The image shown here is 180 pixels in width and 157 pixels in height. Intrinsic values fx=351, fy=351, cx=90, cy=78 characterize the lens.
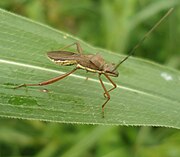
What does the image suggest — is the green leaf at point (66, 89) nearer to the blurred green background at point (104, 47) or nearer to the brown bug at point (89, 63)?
the brown bug at point (89, 63)

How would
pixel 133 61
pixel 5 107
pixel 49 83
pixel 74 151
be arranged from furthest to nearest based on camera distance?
pixel 74 151, pixel 133 61, pixel 49 83, pixel 5 107

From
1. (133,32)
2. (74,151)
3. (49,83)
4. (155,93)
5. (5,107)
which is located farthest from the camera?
(133,32)

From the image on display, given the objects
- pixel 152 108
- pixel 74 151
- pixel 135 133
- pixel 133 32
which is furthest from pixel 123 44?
pixel 152 108

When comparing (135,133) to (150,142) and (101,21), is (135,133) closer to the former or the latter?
(150,142)

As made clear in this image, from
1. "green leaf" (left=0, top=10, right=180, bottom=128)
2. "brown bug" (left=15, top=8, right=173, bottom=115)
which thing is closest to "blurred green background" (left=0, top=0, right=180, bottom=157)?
"green leaf" (left=0, top=10, right=180, bottom=128)

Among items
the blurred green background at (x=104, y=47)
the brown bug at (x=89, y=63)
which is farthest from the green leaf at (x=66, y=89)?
the blurred green background at (x=104, y=47)

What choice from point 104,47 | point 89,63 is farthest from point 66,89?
point 104,47

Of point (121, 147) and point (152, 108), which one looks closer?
point (152, 108)
